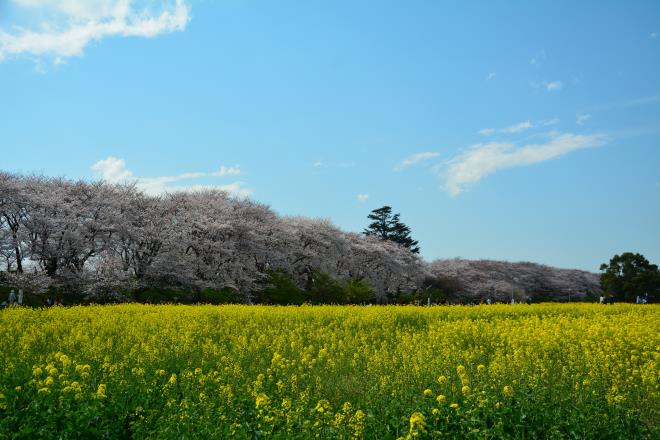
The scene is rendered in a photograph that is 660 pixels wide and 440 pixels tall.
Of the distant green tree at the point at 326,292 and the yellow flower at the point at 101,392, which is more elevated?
the distant green tree at the point at 326,292

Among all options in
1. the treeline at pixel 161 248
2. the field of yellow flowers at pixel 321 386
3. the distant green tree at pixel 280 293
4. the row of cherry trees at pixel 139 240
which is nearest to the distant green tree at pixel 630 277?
the treeline at pixel 161 248

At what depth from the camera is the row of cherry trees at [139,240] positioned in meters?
33.1

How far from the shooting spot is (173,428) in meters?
6.39

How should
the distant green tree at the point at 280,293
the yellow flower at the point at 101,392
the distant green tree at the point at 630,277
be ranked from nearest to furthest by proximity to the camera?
the yellow flower at the point at 101,392 → the distant green tree at the point at 280,293 → the distant green tree at the point at 630,277

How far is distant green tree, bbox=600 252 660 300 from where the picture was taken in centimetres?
5766

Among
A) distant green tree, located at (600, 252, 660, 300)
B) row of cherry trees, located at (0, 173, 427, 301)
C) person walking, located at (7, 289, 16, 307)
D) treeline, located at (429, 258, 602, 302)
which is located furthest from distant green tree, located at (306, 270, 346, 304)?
distant green tree, located at (600, 252, 660, 300)

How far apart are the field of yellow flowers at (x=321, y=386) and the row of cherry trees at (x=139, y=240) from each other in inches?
708

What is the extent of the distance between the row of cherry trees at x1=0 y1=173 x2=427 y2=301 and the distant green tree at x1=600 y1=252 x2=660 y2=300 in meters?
32.7

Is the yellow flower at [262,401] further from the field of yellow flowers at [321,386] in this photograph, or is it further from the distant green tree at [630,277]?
the distant green tree at [630,277]

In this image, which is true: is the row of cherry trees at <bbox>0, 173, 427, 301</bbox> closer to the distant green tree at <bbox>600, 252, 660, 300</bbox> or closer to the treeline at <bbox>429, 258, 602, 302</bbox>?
the treeline at <bbox>429, 258, 602, 302</bbox>

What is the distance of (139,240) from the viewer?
36.5 m

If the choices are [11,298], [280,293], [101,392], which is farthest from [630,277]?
[101,392]

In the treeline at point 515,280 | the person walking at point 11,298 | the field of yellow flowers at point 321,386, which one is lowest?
the field of yellow flowers at point 321,386

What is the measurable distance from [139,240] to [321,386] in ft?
99.4
